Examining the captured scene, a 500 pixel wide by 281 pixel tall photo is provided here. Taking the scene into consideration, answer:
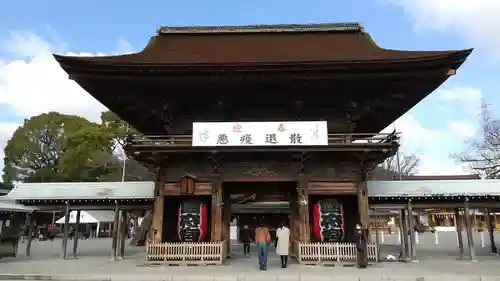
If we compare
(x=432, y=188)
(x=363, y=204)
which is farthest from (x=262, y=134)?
(x=432, y=188)

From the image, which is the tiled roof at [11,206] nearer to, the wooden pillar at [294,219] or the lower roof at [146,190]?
the lower roof at [146,190]

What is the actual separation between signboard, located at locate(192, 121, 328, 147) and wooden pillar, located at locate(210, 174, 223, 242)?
6.92 ft

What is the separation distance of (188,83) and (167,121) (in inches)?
105

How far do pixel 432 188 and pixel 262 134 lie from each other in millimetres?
8981

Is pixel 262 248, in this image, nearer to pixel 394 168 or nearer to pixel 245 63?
pixel 245 63

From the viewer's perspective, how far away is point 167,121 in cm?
1576

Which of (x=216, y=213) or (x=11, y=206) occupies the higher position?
(x=11, y=206)

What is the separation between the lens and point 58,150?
4853 cm

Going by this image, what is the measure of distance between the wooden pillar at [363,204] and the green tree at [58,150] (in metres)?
36.4

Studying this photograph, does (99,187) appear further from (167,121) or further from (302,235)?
(302,235)

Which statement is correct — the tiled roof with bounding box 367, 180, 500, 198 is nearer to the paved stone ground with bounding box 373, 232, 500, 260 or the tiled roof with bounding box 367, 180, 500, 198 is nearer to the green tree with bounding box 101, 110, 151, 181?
the paved stone ground with bounding box 373, 232, 500, 260

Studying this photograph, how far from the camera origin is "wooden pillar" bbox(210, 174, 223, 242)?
47.4 feet

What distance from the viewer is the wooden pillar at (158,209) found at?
14.5 m

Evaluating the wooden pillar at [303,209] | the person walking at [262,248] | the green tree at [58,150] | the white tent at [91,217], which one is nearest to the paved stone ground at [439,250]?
the wooden pillar at [303,209]
